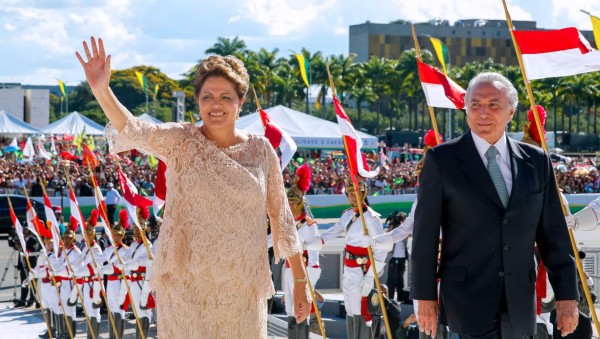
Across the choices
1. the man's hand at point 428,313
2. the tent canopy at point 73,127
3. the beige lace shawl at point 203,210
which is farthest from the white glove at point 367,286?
the tent canopy at point 73,127

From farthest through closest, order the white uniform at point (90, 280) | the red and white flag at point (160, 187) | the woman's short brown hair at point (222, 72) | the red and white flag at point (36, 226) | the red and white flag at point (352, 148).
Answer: the red and white flag at point (36, 226)
the white uniform at point (90, 280)
the red and white flag at point (160, 187)
the red and white flag at point (352, 148)
the woman's short brown hair at point (222, 72)

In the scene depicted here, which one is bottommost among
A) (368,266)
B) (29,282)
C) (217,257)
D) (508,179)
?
(29,282)

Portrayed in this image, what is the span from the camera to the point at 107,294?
14031 mm

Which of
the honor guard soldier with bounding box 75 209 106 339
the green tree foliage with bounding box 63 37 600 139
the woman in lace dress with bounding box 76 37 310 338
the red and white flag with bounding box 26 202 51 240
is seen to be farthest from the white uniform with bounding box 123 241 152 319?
the green tree foliage with bounding box 63 37 600 139

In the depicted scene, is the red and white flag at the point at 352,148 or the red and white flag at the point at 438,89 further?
the red and white flag at the point at 352,148

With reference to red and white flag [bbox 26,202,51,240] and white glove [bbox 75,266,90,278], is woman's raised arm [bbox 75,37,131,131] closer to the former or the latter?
white glove [bbox 75,266,90,278]

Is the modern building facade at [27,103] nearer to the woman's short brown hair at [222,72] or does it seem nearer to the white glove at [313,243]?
the white glove at [313,243]

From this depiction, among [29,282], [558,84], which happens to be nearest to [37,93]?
[558,84]

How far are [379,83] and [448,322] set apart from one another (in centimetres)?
7246

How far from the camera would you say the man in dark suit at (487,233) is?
454 cm

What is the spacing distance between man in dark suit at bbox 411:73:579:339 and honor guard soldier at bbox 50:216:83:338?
10655 mm

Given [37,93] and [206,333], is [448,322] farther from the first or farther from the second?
[37,93]

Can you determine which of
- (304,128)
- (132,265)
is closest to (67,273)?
(132,265)

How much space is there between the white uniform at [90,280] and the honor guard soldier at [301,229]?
3776mm
